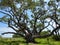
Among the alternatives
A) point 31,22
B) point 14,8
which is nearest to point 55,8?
point 31,22

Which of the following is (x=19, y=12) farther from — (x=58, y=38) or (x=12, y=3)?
(x=58, y=38)

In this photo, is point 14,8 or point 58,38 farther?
point 58,38

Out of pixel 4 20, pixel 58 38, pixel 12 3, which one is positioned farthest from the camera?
pixel 58 38

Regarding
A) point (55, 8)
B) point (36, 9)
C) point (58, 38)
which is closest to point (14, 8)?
point (36, 9)

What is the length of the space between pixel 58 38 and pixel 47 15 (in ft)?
21.4

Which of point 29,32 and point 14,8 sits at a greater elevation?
point 14,8

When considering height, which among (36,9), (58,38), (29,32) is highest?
(36,9)

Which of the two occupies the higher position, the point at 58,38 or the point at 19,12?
the point at 19,12

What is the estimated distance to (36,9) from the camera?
139 ft

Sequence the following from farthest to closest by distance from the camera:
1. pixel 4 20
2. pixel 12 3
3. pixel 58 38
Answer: pixel 58 38 < pixel 4 20 < pixel 12 3

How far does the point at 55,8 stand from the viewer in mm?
42438

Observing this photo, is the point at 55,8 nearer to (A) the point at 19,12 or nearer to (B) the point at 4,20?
(A) the point at 19,12

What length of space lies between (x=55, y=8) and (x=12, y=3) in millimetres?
8333

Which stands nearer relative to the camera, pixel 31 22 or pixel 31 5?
pixel 31 5
